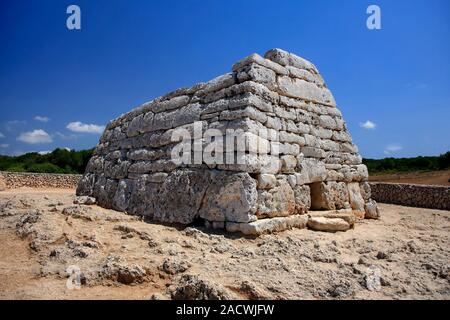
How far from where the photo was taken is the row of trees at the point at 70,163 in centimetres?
2525

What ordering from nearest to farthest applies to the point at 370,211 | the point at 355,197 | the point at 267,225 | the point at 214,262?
1. the point at 214,262
2. the point at 267,225
3. the point at 355,197
4. the point at 370,211

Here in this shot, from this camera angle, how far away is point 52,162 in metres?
27.3

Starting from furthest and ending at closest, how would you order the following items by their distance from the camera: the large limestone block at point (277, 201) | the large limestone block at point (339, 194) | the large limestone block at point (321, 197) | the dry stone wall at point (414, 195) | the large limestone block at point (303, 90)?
the dry stone wall at point (414, 195), the large limestone block at point (339, 194), the large limestone block at point (321, 197), the large limestone block at point (303, 90), the large limestone block at point (277, 201)

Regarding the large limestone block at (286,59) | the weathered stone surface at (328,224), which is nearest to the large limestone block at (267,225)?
the weathered stone surface at (328,224)

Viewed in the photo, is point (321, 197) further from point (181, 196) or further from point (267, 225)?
point (181, 196)

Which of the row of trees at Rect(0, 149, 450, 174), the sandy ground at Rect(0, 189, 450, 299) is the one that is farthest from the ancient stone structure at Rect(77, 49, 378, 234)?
the row of trees at Rect(0, 149, 450, 174)

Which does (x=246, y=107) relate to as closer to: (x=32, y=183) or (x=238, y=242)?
(x=238, y=242)

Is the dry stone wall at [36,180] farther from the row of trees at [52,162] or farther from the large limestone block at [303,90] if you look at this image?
the large limestone block at [303,90]

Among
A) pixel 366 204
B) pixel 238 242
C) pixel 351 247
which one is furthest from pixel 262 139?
pixel 366 204

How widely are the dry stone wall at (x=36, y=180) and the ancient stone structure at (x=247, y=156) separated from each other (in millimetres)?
13751

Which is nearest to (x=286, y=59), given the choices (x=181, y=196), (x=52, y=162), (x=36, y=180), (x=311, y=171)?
(x=311, y=171)

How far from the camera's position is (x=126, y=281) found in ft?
9.69

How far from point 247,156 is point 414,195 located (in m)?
10.9

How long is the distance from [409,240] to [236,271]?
2.65m
